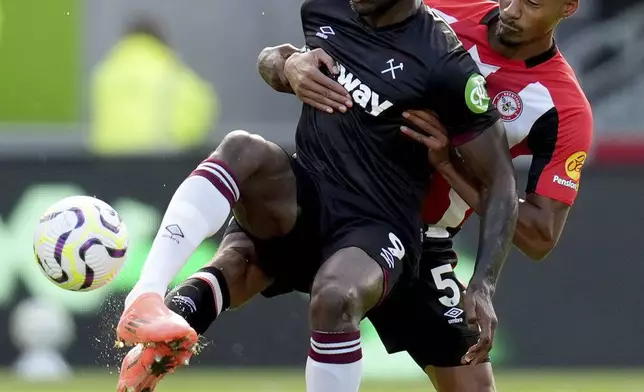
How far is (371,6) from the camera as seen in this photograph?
5.81m

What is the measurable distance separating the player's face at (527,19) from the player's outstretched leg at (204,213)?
1.15m

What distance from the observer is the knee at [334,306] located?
539 centimetres

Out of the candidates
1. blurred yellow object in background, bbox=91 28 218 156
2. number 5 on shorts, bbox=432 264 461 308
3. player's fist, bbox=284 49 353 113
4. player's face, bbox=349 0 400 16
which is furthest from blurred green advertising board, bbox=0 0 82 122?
player's face, bbox=349 0 400 16

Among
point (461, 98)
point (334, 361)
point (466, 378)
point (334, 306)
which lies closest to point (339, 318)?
Answer: point (334, 306)

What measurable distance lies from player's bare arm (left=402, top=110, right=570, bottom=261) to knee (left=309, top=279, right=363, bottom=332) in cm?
73

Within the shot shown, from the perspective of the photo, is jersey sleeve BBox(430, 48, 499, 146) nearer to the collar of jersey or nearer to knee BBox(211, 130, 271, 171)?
the collar of jersey

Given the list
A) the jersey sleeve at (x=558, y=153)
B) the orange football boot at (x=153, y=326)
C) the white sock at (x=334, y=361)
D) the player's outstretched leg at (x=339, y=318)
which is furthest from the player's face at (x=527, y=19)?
the orange football boot at (x=153, y=326)

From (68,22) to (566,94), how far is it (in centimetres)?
911

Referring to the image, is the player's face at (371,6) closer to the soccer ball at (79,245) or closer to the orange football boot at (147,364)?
the soccer ball at (79,245)

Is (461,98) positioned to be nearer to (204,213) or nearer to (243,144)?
(243,144)

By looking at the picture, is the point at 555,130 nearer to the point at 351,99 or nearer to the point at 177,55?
the point at 351,99

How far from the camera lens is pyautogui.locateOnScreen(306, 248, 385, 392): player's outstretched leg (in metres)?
5.41

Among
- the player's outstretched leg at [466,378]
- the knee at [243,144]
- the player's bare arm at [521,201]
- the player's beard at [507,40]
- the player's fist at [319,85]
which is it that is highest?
the player's fist at [319,85]

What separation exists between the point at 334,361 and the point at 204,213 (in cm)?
73
